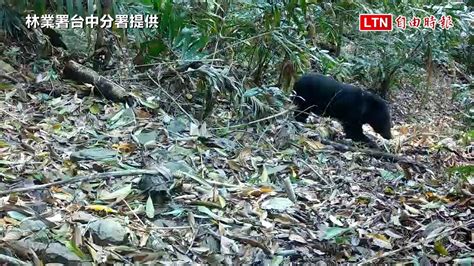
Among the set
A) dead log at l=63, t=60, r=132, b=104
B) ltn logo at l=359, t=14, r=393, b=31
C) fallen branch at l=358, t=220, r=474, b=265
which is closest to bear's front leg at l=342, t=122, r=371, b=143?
ltn logo at l=359, t=14, r=393, b=31

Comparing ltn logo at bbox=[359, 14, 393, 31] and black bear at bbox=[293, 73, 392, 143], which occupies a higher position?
ltn logo at bbox=[359, 14, 393, 31]

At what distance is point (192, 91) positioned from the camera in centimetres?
460

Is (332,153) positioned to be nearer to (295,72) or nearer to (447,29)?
(295,72)

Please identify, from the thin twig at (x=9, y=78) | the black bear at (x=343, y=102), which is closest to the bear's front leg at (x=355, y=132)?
the black bear at (x=343, y=102)

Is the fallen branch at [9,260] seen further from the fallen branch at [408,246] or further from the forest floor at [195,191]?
the fallen branch at [408,246]

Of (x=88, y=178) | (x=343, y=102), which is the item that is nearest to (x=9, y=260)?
(x=88, y=178)

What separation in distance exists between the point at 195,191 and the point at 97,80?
1648 mm

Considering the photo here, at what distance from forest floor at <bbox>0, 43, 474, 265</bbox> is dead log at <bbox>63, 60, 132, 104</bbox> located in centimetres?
7

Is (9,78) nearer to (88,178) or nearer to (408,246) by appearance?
A: (88,178)

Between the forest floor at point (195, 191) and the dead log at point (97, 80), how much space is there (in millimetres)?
72

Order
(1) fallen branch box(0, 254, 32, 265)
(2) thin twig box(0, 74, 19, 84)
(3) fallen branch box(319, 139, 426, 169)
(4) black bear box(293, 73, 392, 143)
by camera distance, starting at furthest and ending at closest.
A: (4) black bear box(293, 73, 392, 143) < (2) thin twig box(0, 74, 19, 84) < (3) fallen branch box(319, 139, 426, 169) < (1) fallen branch box(0, 254, 32, 265)

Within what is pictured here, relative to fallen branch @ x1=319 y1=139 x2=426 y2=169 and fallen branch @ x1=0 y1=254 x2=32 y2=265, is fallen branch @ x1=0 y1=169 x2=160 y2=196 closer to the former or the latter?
fallen branch @ x1=0 y1=254 x2=32 y2=265

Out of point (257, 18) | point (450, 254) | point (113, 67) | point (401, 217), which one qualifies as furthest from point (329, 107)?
point (450, 254)

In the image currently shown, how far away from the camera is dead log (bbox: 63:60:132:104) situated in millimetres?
4266
